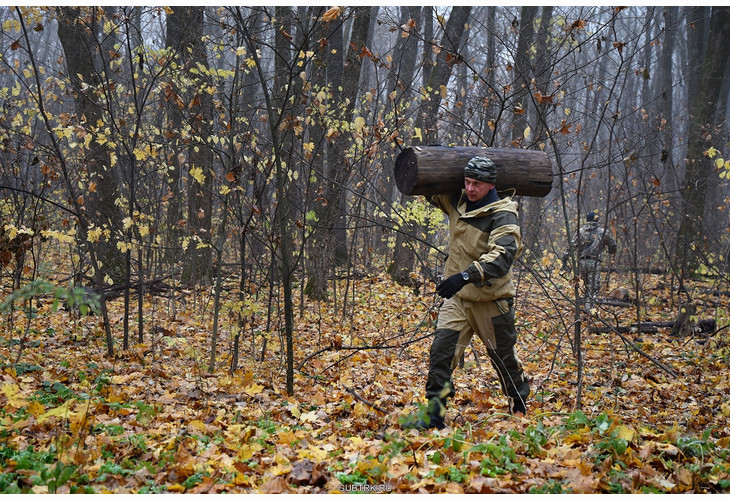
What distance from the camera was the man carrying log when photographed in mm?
4207

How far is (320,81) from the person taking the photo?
32.6 ft

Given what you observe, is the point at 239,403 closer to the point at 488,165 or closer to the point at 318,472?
the point at 318,472

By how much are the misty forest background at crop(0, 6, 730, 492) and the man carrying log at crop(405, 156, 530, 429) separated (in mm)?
837

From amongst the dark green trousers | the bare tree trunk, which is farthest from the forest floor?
the bare tree trunk

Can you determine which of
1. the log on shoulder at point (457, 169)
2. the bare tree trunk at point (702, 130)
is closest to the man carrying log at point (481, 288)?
the log on shoulder at point (457, 169)

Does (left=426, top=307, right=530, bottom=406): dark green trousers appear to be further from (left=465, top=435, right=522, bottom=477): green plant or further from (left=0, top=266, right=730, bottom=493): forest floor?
(left=465, top=435, right=522, bottom=477): green plant

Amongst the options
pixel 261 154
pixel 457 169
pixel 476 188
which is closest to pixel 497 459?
pixel 476 188

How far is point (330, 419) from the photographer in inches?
177

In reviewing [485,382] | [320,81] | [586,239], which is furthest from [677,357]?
[320,81]

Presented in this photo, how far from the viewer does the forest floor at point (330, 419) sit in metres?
2.88

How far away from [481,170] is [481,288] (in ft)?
3.04

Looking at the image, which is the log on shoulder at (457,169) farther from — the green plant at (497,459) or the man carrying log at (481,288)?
Answer: the green plant at (497,459)

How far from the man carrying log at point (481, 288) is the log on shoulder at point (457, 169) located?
19cm

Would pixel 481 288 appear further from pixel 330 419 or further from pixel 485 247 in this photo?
pixel 330 419
